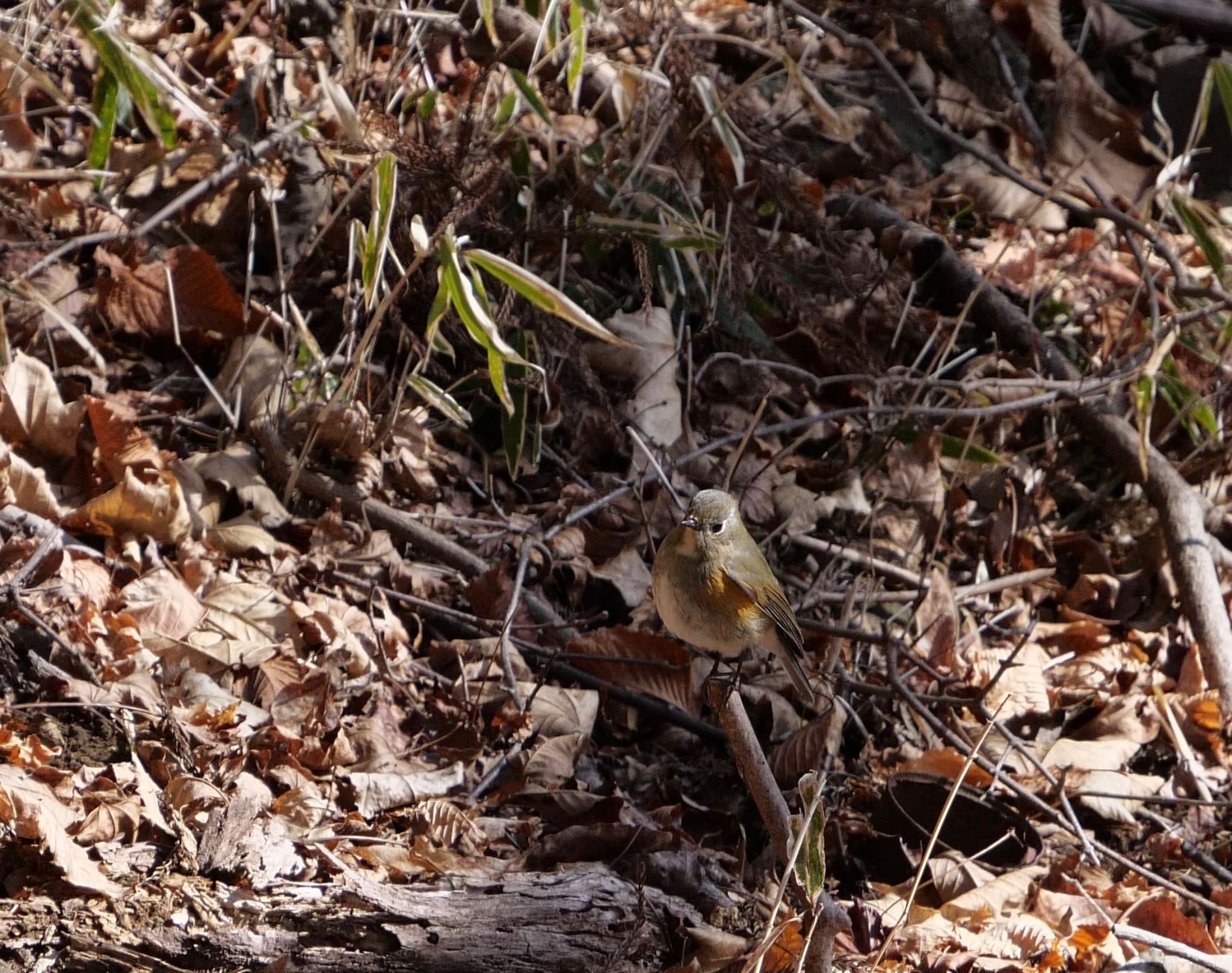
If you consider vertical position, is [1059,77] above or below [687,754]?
above

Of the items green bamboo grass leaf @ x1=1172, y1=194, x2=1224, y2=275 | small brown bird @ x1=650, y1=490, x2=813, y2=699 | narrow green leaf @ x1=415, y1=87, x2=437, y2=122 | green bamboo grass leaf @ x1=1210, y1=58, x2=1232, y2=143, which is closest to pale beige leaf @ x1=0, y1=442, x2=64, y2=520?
narrow green leaf @ x1=415, y1=87, x2=437, y2=122

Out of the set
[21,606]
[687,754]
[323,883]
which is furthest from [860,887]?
[21,606]

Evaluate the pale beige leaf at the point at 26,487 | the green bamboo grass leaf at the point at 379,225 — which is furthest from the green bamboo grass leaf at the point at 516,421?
the pale beige leaf at the point at 26,487

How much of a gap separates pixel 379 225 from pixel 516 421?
1.01 metres

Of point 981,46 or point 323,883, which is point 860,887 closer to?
point 323,883

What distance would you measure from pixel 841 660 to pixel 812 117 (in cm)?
302

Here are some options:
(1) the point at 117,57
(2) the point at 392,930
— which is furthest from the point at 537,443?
(2) the point at 392,930

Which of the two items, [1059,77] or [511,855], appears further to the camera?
[1059,77]

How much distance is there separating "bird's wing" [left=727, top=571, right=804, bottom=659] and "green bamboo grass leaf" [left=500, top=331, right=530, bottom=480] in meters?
0.97

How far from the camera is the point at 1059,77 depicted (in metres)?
6.16

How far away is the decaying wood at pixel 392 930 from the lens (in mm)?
2400

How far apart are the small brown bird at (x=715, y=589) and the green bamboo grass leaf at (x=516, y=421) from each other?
0.77m

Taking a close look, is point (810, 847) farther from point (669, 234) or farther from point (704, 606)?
point (669, 234)

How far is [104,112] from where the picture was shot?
332cm
